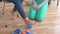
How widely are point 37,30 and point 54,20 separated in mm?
493

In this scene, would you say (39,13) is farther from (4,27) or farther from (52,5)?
(52,5)

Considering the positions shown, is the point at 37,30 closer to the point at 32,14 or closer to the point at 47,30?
the point at 47,30

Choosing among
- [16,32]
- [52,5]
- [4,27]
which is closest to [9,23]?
[4,27]

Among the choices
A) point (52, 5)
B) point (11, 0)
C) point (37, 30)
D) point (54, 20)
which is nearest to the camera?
point (11, 0)

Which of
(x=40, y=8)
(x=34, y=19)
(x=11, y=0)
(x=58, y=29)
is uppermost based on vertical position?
(x=11, y=0)

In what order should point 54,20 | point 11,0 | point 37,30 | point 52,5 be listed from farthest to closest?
point 52,5 < point 54,20 < point 37,30 < point 11,0

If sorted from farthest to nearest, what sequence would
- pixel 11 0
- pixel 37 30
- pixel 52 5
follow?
pixel 52 5 → pixel 37 30 → pixel 11 0

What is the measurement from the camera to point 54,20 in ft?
8.71

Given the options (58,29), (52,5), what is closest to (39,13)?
(58,29)

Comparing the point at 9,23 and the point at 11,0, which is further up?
the point at 11,0

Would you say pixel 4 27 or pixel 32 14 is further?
pixel 4 27

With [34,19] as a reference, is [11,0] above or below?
above

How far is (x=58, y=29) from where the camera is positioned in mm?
2381

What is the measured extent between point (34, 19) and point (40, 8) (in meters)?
0.19
